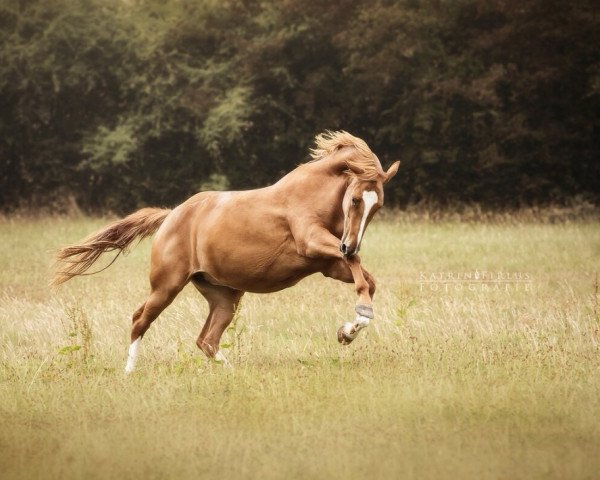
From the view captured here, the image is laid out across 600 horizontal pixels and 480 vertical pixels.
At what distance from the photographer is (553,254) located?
16047 mm

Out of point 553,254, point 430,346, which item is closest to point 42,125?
point 553,254

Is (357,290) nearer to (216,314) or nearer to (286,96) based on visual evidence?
(216,314)

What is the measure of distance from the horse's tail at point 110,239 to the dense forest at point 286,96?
60.6 feet

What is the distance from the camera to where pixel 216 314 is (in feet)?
27.3

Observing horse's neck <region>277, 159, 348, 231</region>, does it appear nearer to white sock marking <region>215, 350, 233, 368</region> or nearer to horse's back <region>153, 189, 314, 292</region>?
horse's back <region>153, 189, 314, 292</region>

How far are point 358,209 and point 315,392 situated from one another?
1.47 m

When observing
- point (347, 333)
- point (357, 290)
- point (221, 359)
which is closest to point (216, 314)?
point (221, 359)

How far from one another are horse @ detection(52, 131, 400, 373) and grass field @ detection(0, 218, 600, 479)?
1.61 ft

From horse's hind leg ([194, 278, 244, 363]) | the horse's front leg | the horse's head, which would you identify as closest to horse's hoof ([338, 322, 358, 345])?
the horse's front leg

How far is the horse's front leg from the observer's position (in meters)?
6.70

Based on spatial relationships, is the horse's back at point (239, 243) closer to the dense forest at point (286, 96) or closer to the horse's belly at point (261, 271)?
the horse's belly at point (261, 271)

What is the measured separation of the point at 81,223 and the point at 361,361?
1859cm

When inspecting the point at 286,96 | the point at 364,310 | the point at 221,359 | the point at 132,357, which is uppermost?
the point at 364,310

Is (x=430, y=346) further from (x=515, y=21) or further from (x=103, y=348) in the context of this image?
(x=515, y=21)
